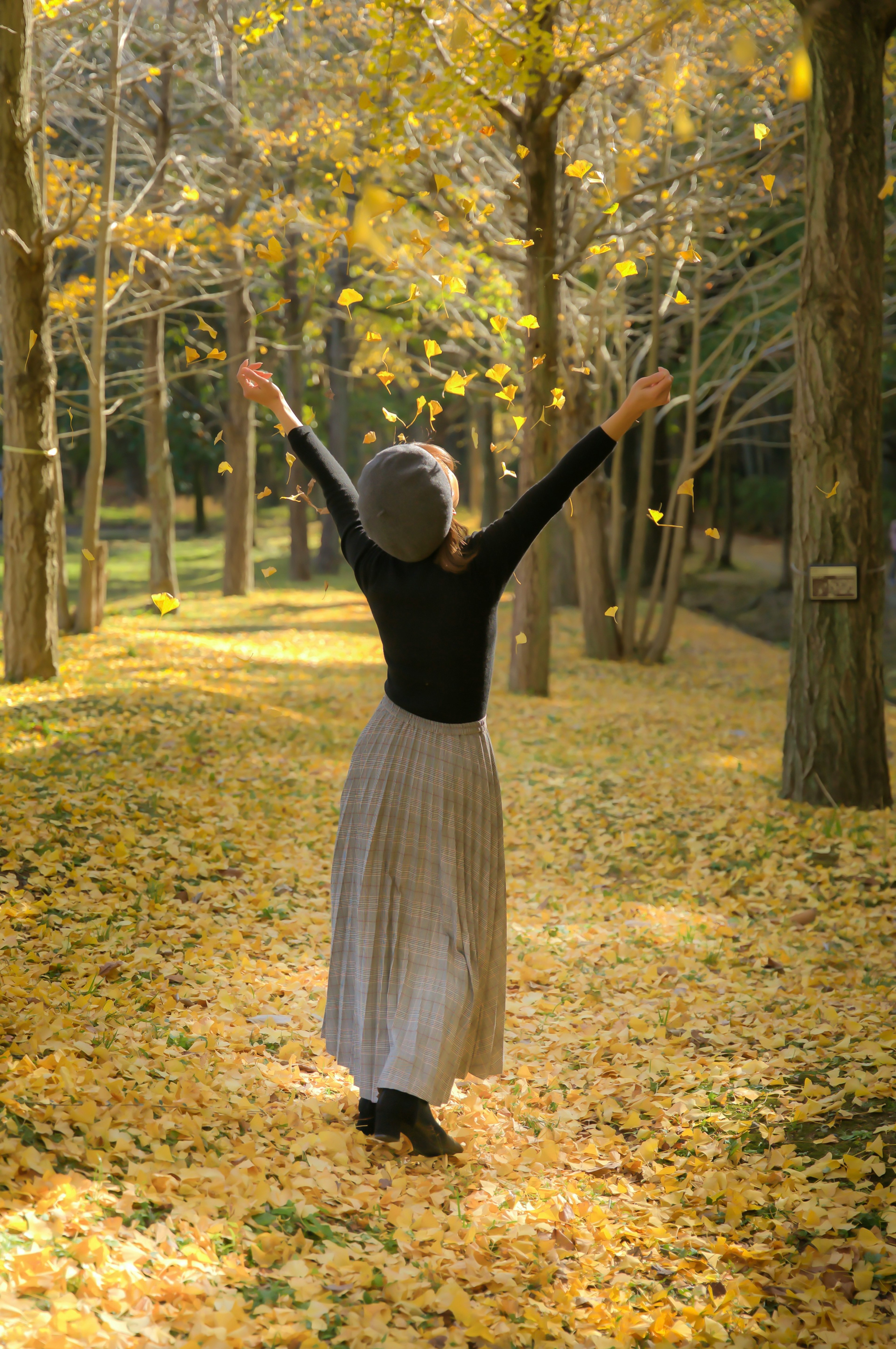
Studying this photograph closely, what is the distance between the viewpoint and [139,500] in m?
39.9

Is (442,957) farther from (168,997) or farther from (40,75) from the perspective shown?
(40,75)

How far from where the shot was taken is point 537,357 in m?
9.48

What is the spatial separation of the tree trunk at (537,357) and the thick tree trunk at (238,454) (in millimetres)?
7784

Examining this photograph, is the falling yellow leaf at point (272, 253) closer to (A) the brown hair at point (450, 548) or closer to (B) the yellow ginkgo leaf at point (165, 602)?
(B) the yellow ginkgo leaf at point (165, 602)

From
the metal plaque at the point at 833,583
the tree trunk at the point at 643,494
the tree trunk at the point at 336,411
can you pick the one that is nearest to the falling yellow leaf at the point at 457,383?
the metal plaque at the point at 833,583

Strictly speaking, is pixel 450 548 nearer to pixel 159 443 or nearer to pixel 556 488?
pixel 556 488

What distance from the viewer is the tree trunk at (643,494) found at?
12.3 m

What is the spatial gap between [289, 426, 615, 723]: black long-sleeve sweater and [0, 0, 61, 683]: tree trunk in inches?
243

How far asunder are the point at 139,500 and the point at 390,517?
3877cm

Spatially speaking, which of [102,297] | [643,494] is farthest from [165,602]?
[643,494]

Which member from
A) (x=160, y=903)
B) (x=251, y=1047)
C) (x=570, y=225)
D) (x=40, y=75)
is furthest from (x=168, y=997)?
(x=570, y=225)

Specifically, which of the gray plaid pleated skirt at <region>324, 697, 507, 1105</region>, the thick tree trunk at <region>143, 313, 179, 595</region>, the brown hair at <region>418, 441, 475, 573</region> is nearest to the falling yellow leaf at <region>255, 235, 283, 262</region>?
the brown hair at <region>418, 441, 475, 573</region>

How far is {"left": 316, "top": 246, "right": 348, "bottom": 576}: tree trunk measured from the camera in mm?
22234

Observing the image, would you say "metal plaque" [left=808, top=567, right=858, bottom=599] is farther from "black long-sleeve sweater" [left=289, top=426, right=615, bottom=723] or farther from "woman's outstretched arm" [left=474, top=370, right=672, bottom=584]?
"black long-sleeve sweater" [left=289, top=426, right=615, bottom=723]
